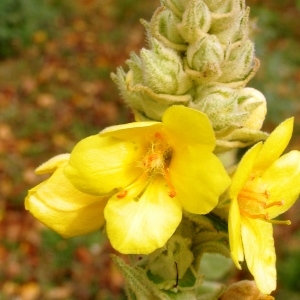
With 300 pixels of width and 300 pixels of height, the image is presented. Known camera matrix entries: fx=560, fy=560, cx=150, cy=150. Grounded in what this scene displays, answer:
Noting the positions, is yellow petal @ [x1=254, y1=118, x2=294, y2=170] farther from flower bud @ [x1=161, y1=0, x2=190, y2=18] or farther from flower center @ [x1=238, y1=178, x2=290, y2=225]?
flower bud @ [x1=161, y1=0, x2=190, y2=18]

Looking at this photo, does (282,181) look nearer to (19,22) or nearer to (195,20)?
(195,20)

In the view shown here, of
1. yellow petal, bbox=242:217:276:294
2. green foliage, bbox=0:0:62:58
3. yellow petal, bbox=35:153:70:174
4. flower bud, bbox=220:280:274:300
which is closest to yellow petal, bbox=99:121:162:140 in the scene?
yellow petal, bbox=35:153:70:174

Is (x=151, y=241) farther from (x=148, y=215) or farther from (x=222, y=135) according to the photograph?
(x=222, y=135)

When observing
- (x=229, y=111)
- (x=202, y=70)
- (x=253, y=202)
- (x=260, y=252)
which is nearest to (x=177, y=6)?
(x=202, y=70)

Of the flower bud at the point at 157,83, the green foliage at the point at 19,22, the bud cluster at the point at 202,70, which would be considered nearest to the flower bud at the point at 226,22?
the bud cluster at the point at 202,70

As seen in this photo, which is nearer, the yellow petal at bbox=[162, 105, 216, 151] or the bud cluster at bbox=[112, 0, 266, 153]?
the yellow petal at bbox=[162, 105, 216, 151]

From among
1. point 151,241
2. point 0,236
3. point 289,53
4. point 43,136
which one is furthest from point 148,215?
point 289,53

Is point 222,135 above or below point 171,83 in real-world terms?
below
